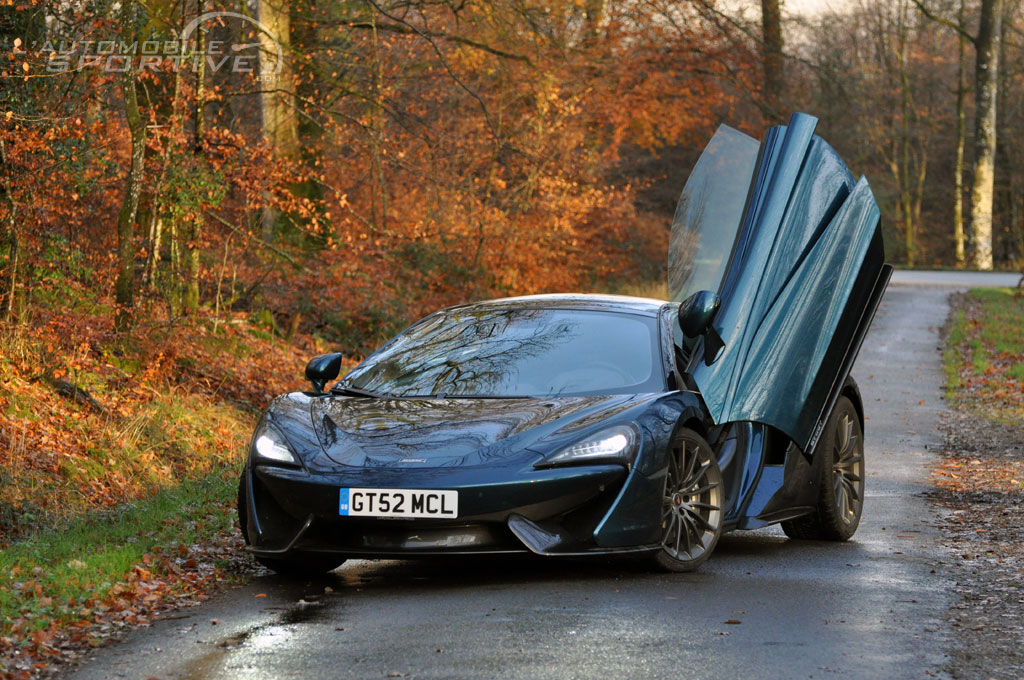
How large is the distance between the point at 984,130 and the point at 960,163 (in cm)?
843

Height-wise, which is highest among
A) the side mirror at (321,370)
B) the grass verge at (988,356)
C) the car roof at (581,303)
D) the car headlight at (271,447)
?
the car roof at (581,303)

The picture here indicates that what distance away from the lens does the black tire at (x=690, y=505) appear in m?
6.62

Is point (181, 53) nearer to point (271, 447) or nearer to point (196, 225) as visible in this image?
point (196, 225)

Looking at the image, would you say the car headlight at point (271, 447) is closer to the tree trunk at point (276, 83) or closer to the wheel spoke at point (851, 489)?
the wheel spoke at point (851, 489)

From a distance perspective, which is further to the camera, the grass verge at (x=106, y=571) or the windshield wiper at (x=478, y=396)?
the windshield wiper at (x=478, y=396)

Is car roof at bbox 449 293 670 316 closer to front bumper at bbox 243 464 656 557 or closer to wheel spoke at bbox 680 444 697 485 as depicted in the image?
wheel spoke at bbox 680 444 697 485

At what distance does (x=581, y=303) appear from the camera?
26.0 ft

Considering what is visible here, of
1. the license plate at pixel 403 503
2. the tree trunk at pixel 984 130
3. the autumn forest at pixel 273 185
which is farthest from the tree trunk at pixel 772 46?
the license plate at pixel 403 503

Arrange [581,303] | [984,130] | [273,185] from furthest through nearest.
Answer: [984,130] < [273,185] < [581,303]

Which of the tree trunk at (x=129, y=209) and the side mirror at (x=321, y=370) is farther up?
the tree trunk at (x=129, y=209)

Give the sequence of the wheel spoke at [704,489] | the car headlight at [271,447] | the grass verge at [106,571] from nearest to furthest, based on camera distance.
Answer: the grass verge at [106,571] → the car headlight at [271,447] → the wheel spoke at [704,489]

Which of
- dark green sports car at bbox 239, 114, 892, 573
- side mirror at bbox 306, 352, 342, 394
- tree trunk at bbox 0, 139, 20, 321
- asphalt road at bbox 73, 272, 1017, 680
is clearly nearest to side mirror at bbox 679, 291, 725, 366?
dark green sports car at bbox 239, 114, 892, 573

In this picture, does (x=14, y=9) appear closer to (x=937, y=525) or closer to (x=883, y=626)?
(x=937, y=525)

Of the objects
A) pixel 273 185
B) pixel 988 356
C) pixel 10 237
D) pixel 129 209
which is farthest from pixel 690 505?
pixel 988 356
